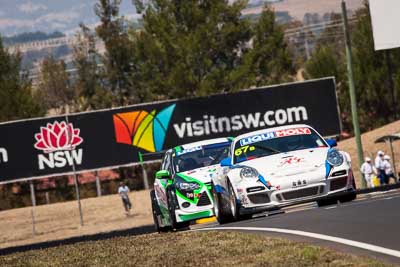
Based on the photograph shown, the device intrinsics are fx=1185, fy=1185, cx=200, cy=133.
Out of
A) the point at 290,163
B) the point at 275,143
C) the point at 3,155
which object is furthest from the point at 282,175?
the point at 3,155

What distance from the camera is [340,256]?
1102cm

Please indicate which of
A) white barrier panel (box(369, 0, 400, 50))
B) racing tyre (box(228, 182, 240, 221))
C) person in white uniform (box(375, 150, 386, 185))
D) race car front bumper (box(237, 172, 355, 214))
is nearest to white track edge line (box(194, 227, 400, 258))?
race car front bumper (box(237, 172, 355, 214))

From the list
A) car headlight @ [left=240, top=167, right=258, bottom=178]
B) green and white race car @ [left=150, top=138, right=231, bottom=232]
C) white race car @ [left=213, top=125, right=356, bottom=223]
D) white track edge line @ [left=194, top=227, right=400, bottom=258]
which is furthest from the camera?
Answer: green and white race car @ [left=150, top=138, right=231, bottom=232]

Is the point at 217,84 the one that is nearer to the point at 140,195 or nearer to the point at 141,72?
the point at 141,72

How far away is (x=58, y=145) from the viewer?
52625 millimetres

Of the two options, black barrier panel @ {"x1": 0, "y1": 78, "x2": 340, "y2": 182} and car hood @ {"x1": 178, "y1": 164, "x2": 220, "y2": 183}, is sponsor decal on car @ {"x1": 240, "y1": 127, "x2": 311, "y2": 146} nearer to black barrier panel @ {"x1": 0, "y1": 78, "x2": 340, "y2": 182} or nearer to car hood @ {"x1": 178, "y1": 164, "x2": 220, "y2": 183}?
car hood @ {"x1": 178, "y1": 164, "x2": 220, "y2": 183}

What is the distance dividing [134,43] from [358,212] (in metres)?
58.9

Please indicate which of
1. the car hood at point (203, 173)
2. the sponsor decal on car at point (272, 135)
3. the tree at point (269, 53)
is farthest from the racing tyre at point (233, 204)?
the tree at point (269, 53)

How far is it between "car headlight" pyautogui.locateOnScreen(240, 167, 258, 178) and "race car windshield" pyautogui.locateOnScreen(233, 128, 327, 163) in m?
0.50

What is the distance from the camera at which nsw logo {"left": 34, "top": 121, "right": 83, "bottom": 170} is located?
52.6m

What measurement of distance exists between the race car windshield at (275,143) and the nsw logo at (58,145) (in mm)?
33735

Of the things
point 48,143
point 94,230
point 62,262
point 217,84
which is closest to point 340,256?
point 62,262

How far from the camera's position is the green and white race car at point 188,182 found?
784 inches

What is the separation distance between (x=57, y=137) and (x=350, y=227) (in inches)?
1578
